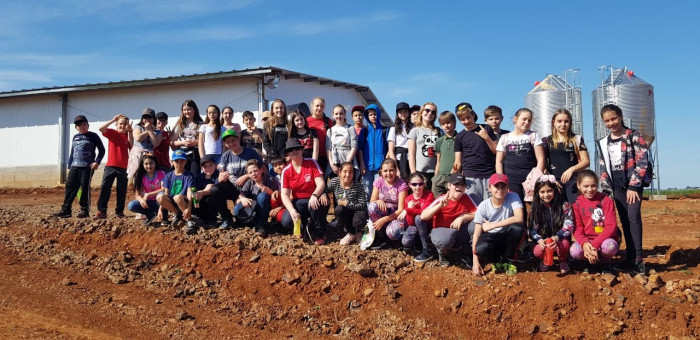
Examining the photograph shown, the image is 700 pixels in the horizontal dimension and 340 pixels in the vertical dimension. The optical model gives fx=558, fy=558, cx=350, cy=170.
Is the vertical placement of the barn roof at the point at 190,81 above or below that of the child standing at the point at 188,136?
above

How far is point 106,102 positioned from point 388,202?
16.0m

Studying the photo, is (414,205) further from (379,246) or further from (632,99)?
(632,99)

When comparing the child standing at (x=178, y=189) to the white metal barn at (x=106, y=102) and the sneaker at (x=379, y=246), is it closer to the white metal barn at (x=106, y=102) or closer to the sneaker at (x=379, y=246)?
the sneaker at (x=379, y=246)

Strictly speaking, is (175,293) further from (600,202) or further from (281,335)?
(600,202)

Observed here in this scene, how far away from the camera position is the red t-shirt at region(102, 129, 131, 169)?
8.53m

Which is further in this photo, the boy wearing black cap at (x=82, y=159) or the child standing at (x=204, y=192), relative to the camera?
the boy wearing black cap at (x=82, y=159)

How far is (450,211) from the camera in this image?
6.59 meters

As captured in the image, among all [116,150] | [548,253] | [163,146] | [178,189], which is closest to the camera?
[548,253]

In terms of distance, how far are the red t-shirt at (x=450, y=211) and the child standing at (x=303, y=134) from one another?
6.94 ft

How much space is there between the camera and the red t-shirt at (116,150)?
28.0ft

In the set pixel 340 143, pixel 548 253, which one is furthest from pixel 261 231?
pixel 548 253

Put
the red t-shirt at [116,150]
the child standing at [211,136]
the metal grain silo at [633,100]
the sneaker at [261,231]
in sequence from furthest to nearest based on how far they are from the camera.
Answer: the metal grain silo at [633,100] → the red t-shirt at [116,150] → the child standing at [211,136] → the sneaker at [261,231]

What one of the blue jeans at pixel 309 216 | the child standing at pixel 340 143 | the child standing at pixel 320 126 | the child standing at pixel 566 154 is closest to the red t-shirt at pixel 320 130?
the child standing at pixel 320 126

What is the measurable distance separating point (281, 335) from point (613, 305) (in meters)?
3.54
